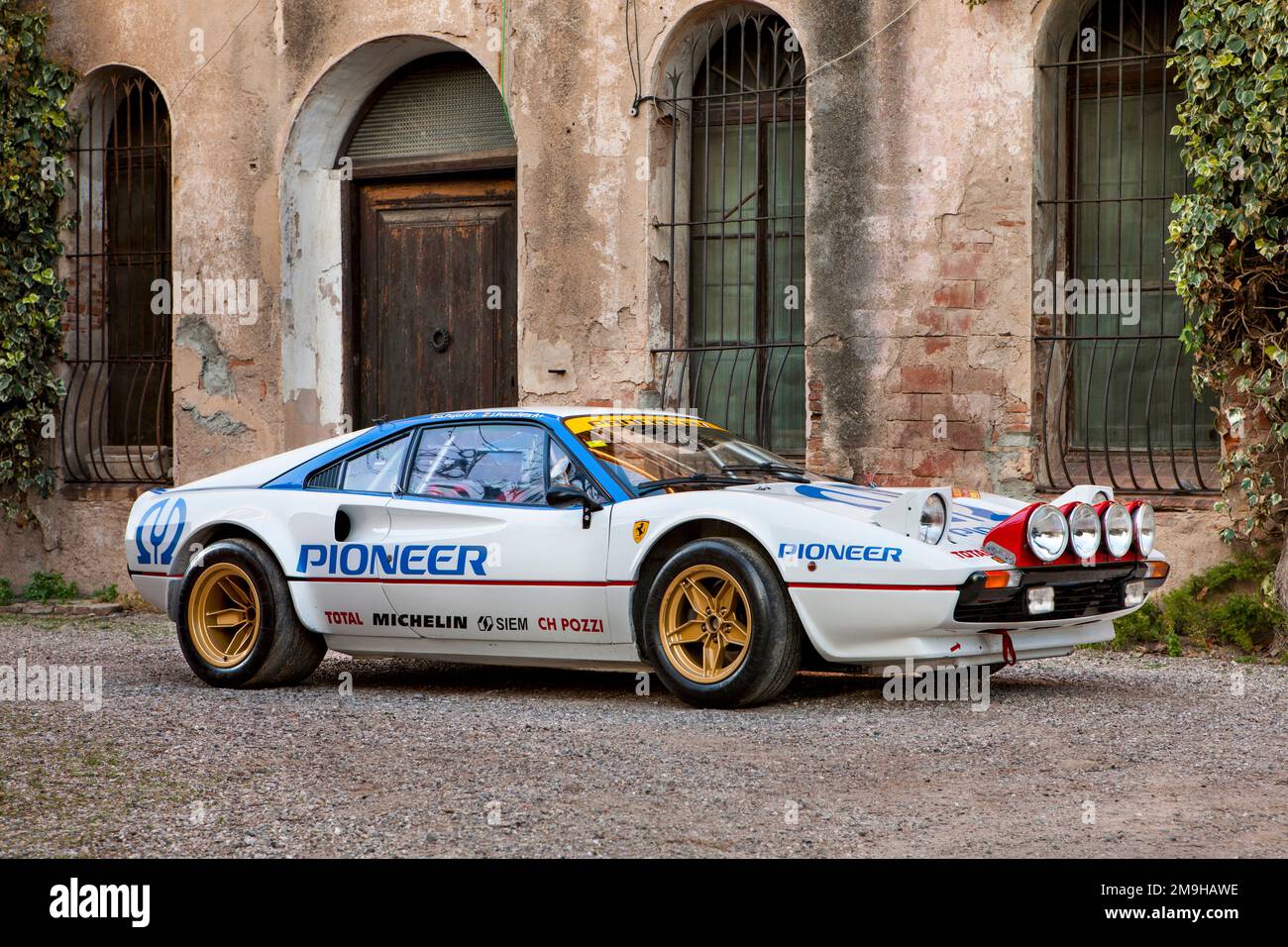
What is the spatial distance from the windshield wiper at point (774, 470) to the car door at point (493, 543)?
2.44ft

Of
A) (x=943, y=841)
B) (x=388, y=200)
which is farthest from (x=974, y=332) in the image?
(x=943, y=841)

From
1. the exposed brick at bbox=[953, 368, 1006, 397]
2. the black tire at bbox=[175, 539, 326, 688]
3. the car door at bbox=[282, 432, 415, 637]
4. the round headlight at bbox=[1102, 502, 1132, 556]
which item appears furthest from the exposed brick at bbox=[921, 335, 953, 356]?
the black tire at bbox=[175, 539, 326, 688]

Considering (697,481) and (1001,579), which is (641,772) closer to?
(1001,579)

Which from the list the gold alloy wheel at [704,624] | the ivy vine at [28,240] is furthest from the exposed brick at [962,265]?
the ivy vine at [28,240]

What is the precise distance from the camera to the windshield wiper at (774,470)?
743cm

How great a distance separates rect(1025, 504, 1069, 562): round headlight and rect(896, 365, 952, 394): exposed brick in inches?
137

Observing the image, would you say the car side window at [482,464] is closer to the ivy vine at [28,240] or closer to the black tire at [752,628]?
the black tire at [752,628]

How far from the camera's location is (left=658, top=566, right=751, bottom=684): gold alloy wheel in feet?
21.6

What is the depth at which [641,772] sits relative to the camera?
17.7ft

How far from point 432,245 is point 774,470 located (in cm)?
544

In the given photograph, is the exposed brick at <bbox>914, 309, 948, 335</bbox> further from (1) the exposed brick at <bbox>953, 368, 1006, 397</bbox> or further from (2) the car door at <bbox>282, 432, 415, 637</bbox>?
(2) the car door at <bbox>282, 432, 415, 637</bbox>

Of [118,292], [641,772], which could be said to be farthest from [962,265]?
[118,292]

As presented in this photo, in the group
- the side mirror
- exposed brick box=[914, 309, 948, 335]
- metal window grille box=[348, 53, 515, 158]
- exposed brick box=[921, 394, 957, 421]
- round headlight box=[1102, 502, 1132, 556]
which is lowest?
round headlight box=[1102, 502, 1132, 556]

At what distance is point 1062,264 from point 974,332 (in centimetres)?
69
